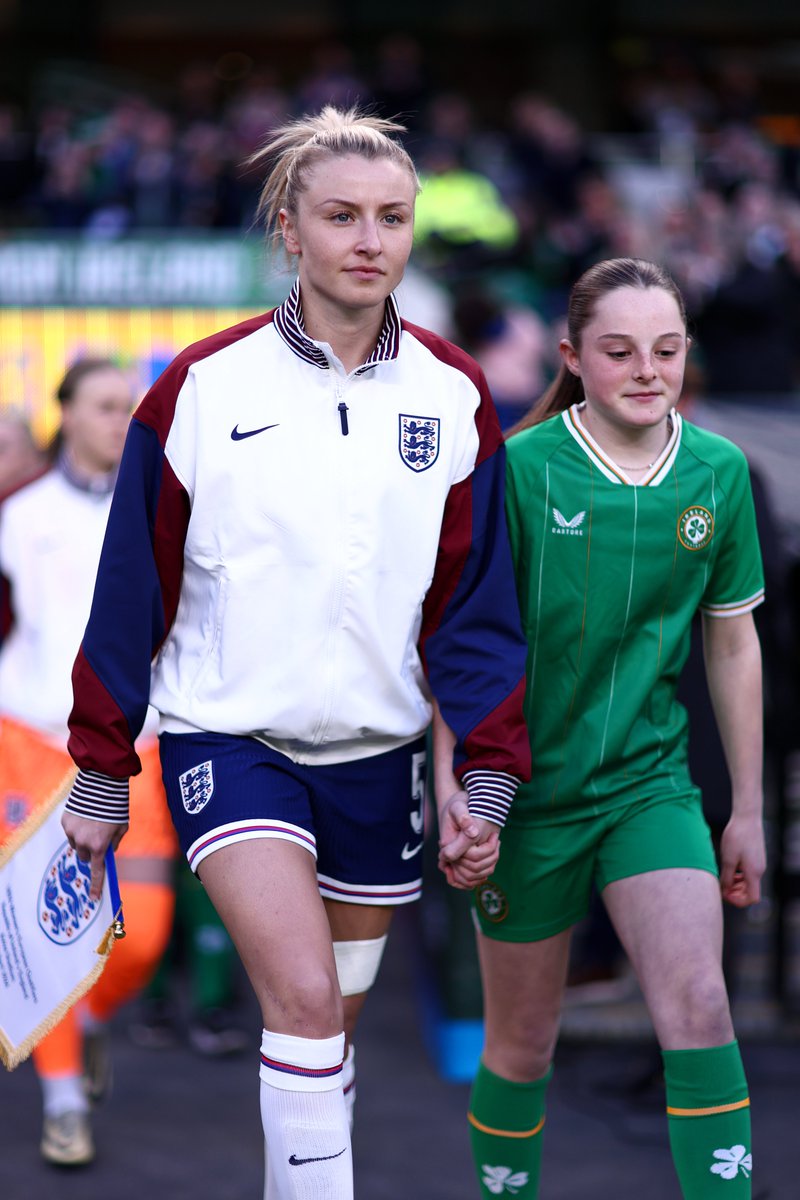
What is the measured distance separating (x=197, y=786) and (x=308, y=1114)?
1.91ft

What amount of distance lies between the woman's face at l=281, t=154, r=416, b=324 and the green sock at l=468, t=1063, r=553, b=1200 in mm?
1555

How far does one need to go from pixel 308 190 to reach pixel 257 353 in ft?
0.98

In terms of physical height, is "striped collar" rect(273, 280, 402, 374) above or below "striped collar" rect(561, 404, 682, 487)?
above

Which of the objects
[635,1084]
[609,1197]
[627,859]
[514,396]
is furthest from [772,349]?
[627,859]

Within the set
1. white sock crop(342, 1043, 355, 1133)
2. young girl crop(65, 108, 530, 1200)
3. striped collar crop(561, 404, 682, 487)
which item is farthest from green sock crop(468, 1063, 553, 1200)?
striped collar crop(561, 404, 682, 487)

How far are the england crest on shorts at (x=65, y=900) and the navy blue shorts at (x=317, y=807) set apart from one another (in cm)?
37

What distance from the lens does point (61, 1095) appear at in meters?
4.51

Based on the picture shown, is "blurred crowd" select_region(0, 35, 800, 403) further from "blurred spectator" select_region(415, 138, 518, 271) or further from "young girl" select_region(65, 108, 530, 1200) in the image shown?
"young girl" select_region(65, 108, 530, 1200)

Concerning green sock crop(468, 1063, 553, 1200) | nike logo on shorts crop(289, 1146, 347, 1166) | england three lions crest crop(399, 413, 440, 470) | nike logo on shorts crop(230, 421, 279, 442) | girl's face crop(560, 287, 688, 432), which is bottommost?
green sock crop(468, 1063, 553, 1200)

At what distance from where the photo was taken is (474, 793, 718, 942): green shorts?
3113mm

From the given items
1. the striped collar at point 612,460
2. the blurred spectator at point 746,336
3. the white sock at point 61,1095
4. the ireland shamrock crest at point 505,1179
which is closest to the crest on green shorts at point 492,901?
the ireland shamrock crest at point 505,1179

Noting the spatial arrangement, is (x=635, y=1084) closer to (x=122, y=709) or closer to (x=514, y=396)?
(x=122, y=709)

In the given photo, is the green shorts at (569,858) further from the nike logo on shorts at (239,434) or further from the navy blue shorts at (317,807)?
the nike logo on shorts at (239,434)

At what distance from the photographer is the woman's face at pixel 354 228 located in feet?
9.57
